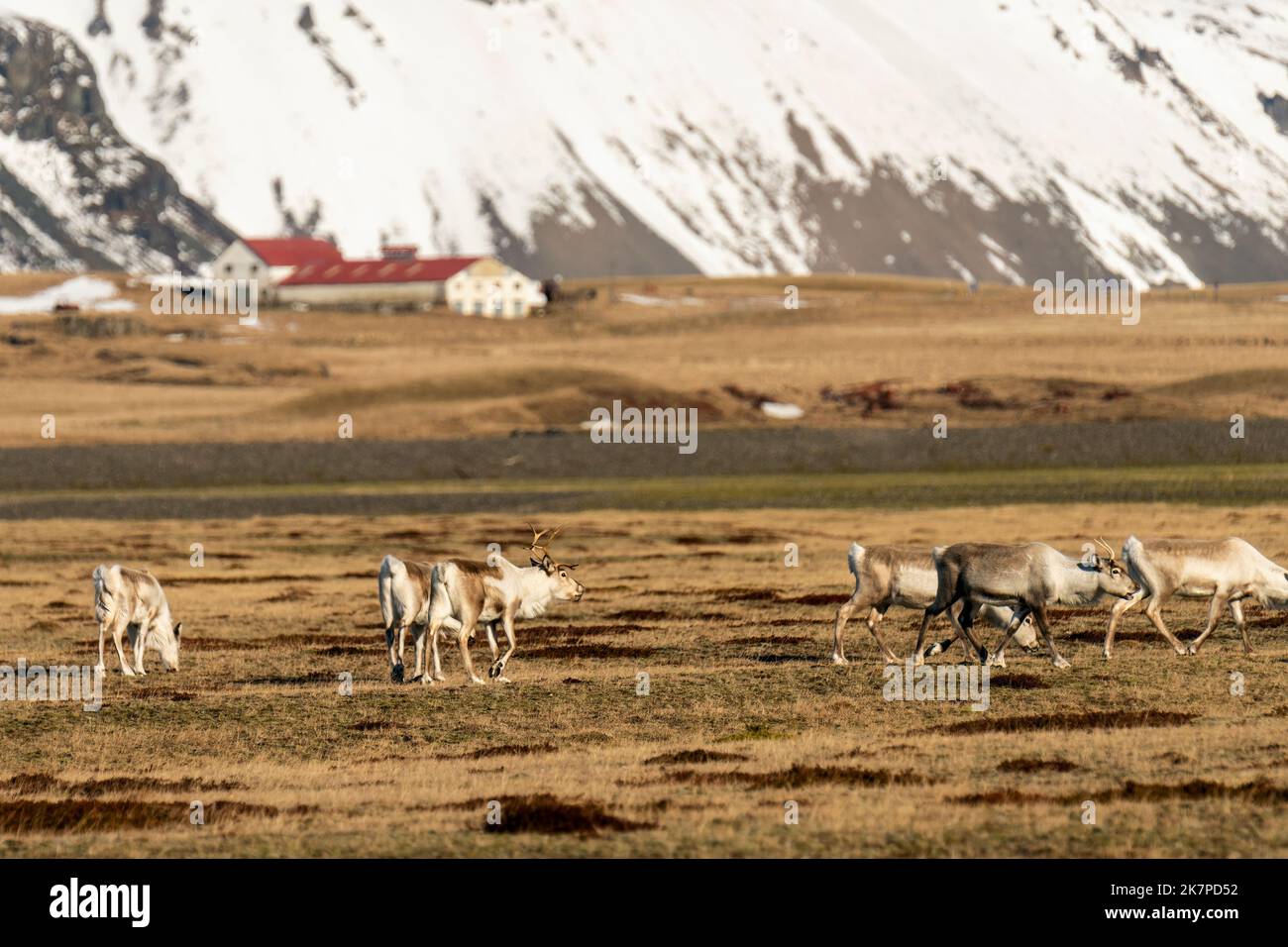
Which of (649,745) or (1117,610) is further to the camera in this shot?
(1117,610)

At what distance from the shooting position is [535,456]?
87.6 meters

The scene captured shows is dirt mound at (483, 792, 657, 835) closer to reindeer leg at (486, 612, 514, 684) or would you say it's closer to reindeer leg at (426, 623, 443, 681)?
reindeer leg at (486, 612, 514, 684)

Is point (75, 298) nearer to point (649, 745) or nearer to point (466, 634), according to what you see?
point (466, 634)

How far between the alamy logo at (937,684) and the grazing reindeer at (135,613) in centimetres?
1232

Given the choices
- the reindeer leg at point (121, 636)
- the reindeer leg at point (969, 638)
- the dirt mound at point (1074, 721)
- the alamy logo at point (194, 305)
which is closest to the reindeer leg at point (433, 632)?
the reindeer leg at point (121, 636)

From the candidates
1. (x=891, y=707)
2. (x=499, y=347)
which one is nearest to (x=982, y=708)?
(x=891, y=707)

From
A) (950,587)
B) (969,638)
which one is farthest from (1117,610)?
(950,587)

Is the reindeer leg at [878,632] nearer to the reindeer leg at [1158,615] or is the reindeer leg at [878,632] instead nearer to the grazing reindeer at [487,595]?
the reindeer leg at [1158,615]

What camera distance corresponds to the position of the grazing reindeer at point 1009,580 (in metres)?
30.5

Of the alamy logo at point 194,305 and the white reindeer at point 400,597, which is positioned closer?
the white reindeer at point 400,597

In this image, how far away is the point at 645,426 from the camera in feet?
337
